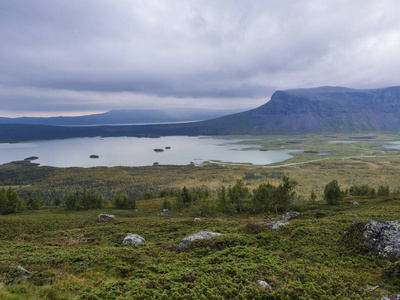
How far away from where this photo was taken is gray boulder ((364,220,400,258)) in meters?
15.4

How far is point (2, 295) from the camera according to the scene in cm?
981

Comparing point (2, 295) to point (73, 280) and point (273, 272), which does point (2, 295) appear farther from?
point (273, 272)

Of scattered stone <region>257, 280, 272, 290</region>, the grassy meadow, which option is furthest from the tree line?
scattered stone <region>257, 280, 272, 290</region>

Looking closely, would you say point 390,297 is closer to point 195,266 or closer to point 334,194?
point 195,266

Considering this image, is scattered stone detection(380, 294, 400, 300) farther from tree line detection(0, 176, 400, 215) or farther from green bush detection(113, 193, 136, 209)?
green bush detection(113, 193, 136, 209)

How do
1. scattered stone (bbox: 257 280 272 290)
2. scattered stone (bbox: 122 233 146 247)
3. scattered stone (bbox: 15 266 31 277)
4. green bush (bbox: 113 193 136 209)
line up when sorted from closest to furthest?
scattered stone (bbox: 257 280 272 290), scattered stone (bbox: 15 266 31 277), scattered stone (bbox: 122 233 146 247), green bush (bbox: 113 193 136 209)

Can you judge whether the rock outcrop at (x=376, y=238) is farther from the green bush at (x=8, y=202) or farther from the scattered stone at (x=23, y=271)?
the green bush at (x=8, y=202)

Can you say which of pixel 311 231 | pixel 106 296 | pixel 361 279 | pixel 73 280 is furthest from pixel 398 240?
pixel 73 280

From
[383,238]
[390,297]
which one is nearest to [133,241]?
[390,297]

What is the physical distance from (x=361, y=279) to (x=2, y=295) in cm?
2059

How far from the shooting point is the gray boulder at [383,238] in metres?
15.4

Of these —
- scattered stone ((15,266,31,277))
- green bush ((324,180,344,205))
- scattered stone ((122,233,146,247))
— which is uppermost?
scattered stone ((15,266,31,277))

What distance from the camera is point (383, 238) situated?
16.2m

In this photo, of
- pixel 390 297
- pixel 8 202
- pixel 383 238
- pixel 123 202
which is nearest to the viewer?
pixel 390 297
